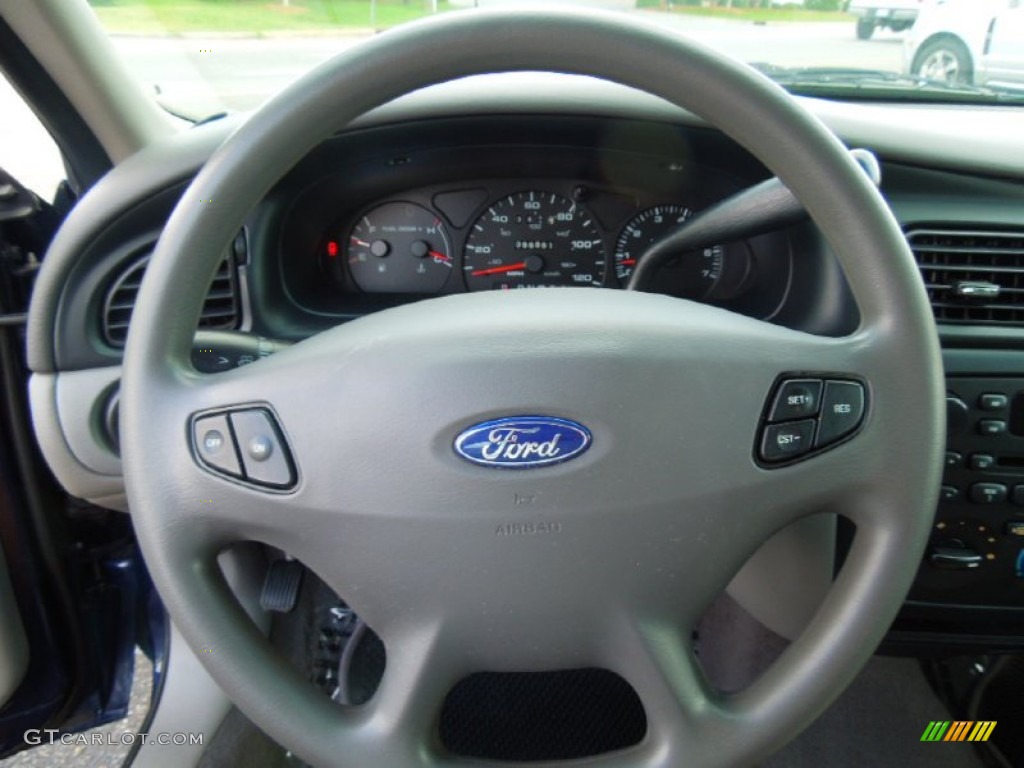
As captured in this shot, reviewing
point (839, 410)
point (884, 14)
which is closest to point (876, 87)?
point (884, 14)

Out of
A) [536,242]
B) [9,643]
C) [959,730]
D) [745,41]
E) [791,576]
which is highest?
[745,41]

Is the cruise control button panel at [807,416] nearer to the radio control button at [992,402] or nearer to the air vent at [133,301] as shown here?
the radio control button at [992,402]

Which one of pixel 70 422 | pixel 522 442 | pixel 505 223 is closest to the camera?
pixel 522 442

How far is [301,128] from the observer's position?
0.80m

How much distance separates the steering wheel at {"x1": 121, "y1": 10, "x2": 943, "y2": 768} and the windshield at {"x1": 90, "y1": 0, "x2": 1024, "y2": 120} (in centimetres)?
49

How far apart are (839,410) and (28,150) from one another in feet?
4.04

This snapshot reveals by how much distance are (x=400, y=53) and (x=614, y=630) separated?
56 centimetres

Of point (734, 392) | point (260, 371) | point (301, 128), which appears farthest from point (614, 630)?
point (301, 128)

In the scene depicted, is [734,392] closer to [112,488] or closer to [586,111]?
[586,111]

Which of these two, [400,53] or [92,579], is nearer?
[400,53]

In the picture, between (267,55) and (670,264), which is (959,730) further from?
(267,55)

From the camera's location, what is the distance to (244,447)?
85cm

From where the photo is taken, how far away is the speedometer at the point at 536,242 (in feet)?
4.91

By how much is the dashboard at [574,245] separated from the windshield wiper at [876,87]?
0.30 feet
